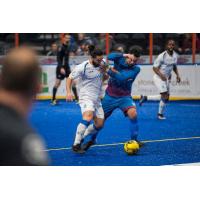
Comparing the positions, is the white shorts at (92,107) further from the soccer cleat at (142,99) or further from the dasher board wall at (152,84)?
the soccer cleat at (142,99)

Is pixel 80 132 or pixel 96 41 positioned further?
pixel 96 41

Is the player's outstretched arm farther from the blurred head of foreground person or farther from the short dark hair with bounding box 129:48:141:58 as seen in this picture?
the blurred head of foreground person

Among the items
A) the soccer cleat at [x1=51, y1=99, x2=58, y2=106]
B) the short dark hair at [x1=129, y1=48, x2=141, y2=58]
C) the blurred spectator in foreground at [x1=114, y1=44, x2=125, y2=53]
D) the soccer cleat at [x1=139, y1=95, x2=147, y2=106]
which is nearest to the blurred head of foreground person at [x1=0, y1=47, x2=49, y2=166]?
the short dark hair at [x1=129, y1=48, x2=141, y2=58]

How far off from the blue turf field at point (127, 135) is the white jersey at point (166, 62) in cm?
43

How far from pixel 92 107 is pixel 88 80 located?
1.01ft

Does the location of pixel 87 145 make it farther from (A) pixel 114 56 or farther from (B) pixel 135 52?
(B) pixel 135 52

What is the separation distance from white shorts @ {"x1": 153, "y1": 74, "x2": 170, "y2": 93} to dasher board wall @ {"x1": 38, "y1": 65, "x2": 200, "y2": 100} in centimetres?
10

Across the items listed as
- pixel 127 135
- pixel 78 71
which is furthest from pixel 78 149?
pixel 78 71

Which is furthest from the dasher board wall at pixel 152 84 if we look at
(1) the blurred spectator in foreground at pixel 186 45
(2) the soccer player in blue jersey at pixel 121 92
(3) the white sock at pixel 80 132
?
(3) the white sock at pixel 80 132

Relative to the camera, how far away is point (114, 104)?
672 centimetres

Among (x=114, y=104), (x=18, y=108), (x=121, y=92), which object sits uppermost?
(x=18, y=108)
